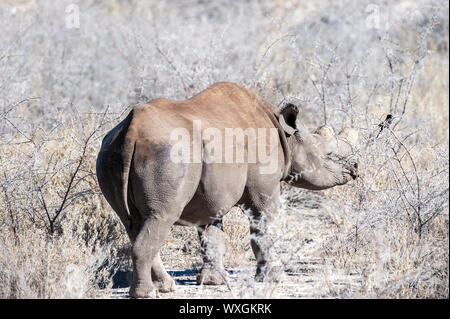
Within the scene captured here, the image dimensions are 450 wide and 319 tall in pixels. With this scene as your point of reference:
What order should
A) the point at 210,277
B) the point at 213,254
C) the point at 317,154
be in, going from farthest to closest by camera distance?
the point at 317,154 < the point at 210,277 < the point at 213,254

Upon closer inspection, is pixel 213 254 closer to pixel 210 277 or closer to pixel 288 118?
pixel 210 277

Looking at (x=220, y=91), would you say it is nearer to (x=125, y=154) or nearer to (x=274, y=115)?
(x=274, y=115)

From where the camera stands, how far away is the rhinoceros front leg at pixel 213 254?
649 centimetres

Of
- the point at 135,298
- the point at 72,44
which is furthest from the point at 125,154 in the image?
the point at 72,44

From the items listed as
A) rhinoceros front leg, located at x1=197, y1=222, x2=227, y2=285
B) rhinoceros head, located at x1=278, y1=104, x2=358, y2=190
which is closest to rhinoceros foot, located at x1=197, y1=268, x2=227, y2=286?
rhinoceros front leg, located at x1=197, y1=222, x2=227, y2=285

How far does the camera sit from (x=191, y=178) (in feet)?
18.8

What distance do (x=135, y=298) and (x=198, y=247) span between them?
1.33 meters

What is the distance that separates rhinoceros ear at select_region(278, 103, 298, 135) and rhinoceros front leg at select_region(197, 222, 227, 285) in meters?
1.11

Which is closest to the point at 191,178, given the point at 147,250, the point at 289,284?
the point at 147,250

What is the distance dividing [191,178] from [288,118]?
1.70 metres

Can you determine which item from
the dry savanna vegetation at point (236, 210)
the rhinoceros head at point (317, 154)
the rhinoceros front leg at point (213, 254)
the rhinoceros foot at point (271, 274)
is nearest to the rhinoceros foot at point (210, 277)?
the rhinoceros front leg at point (213, 254)

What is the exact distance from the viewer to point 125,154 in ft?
18.7

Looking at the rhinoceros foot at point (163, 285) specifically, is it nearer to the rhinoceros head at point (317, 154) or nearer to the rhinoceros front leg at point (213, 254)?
the rhinoceros front leg at point (213, 254)

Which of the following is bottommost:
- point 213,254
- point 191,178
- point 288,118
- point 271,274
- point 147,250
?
point 271,274
